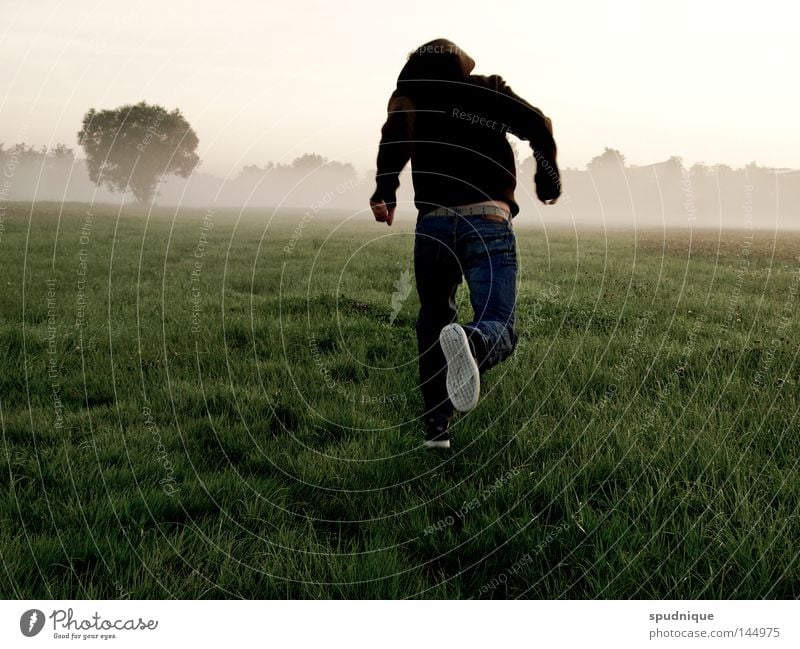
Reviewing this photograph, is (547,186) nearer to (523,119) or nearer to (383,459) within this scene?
(523,119)

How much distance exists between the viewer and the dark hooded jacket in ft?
12.6

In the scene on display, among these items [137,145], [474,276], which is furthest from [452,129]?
[137,145]

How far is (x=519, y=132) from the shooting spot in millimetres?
3992

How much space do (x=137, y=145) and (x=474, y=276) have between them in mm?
47537

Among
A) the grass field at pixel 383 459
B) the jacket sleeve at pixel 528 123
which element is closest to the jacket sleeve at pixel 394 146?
the jacket sleeve at pixel 528 123

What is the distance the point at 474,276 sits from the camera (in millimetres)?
3844

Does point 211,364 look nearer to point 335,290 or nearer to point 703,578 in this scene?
point 335,290

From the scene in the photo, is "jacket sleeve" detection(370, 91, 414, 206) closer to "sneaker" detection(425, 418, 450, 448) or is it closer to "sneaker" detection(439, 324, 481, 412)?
"sneaker" detection(439, 324, 481, 412)

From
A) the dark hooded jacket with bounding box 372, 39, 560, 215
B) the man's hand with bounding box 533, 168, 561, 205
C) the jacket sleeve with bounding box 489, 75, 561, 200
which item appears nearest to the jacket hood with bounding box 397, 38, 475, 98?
the dark hooded jacket with bounding box 372, 39, 560, 215

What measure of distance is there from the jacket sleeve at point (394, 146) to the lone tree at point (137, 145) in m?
34.4

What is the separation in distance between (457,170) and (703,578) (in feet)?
8.52

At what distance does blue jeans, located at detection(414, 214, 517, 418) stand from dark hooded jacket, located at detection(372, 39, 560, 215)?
168 millimetres

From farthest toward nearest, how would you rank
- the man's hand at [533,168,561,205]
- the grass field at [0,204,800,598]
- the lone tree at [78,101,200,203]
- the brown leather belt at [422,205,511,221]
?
the lone tree at [78,101,200,203] → the man's hand at [533,168,561,205] → the brown leather belt at [422,205,511,221] → the grass field at [0,204,800,598]
